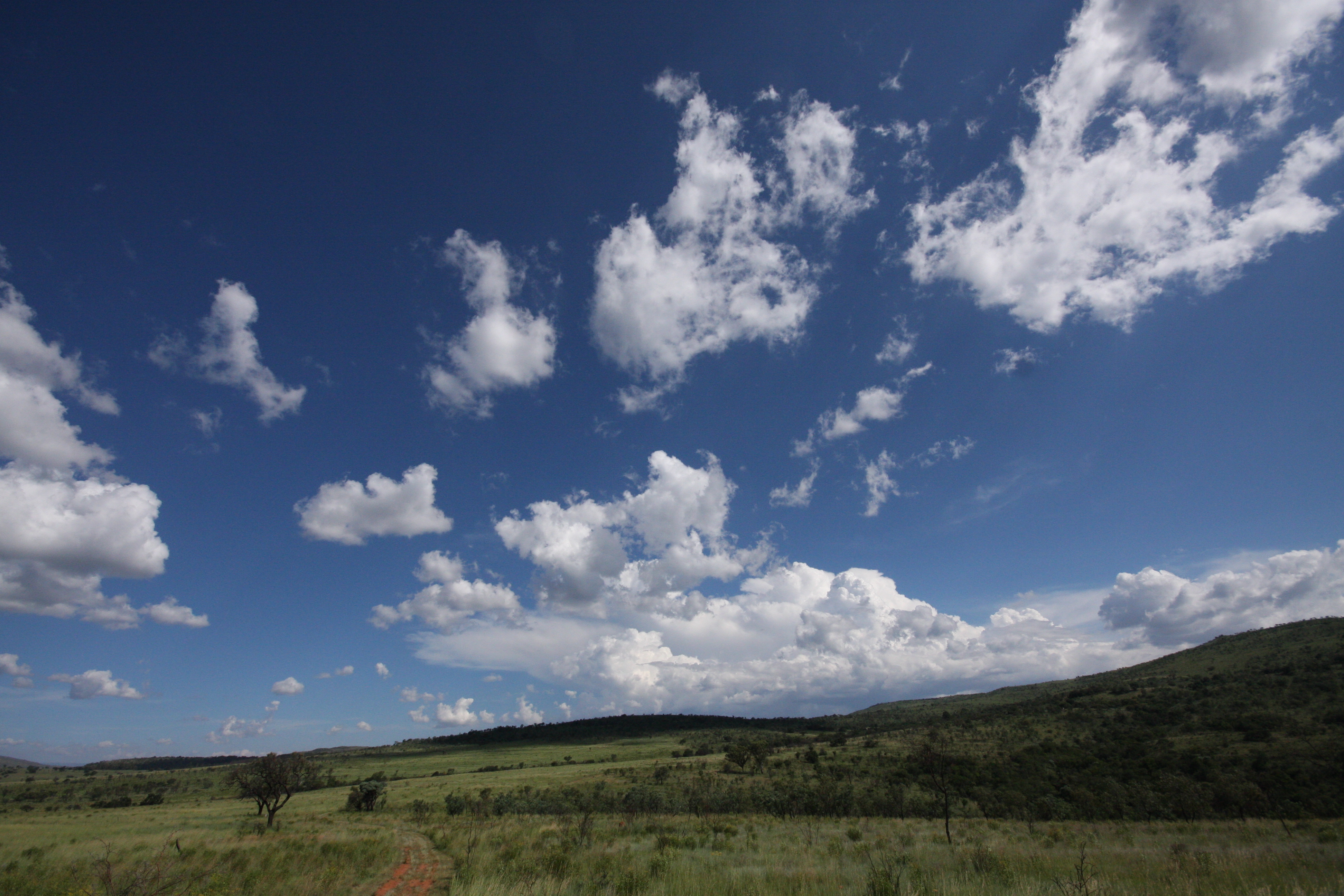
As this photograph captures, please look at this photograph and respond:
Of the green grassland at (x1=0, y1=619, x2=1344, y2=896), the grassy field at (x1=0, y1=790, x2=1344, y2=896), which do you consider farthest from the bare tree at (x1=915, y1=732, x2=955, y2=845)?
the grassy field at (x1=0, y1=790, x2=1344, y2=896)

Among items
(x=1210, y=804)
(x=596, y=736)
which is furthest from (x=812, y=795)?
(x=596, y=736)

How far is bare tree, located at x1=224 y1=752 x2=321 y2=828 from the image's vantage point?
35.5 metres

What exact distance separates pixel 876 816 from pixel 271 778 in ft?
135

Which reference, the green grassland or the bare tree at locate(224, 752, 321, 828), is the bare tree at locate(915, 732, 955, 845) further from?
the bare tree at locate(224, 752, 321, 828)

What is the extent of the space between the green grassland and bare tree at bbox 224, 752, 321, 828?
233 centimetres

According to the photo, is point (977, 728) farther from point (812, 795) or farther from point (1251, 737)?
point (812, 795)

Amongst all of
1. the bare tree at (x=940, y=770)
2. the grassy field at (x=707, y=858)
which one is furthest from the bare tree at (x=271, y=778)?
the bare tree at (x=940, y=770)

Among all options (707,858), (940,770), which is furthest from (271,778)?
(940,770)

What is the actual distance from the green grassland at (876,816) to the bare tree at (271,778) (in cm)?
233

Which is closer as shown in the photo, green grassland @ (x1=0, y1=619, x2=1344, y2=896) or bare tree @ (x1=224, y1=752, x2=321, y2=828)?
green grassland @ (x1=0, y1=619, x2=1344, y2=896)

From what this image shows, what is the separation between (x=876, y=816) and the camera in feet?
123

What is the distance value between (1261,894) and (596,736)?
7641 inches

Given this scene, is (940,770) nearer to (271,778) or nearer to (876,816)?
(876,816)

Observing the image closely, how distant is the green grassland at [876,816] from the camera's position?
45.8 ft
